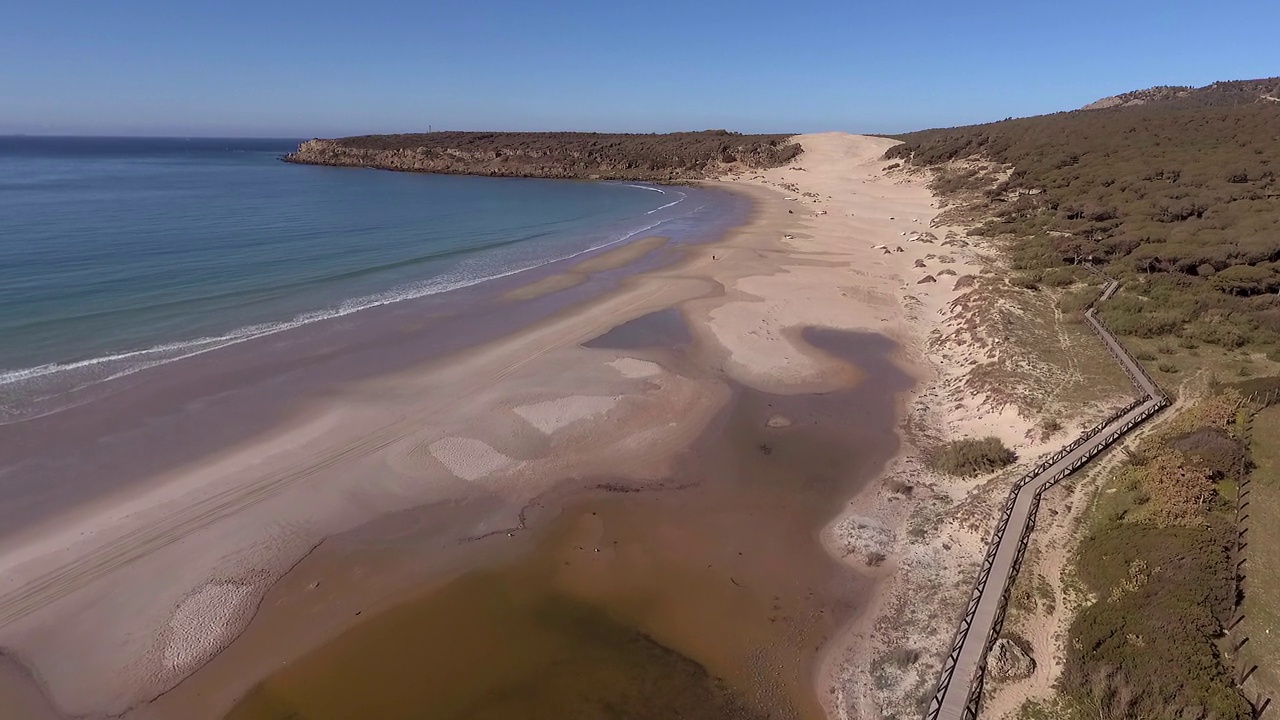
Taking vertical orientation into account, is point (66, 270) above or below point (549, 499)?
above

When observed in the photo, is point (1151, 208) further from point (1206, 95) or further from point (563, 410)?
point (1206, 95)

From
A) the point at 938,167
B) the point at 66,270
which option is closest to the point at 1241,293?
the point at 938,167

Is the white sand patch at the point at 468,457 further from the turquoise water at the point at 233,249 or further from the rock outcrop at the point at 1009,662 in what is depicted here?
the turquoise water at the point at 233,249

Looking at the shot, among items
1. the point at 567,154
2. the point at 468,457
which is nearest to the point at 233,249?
the point at 468,457

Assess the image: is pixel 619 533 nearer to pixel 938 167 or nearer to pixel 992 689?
pixel 992 689

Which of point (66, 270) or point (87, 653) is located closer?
point (87, 653)

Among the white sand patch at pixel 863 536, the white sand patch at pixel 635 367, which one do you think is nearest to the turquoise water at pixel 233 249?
the white sand patch at pixel 635 367
